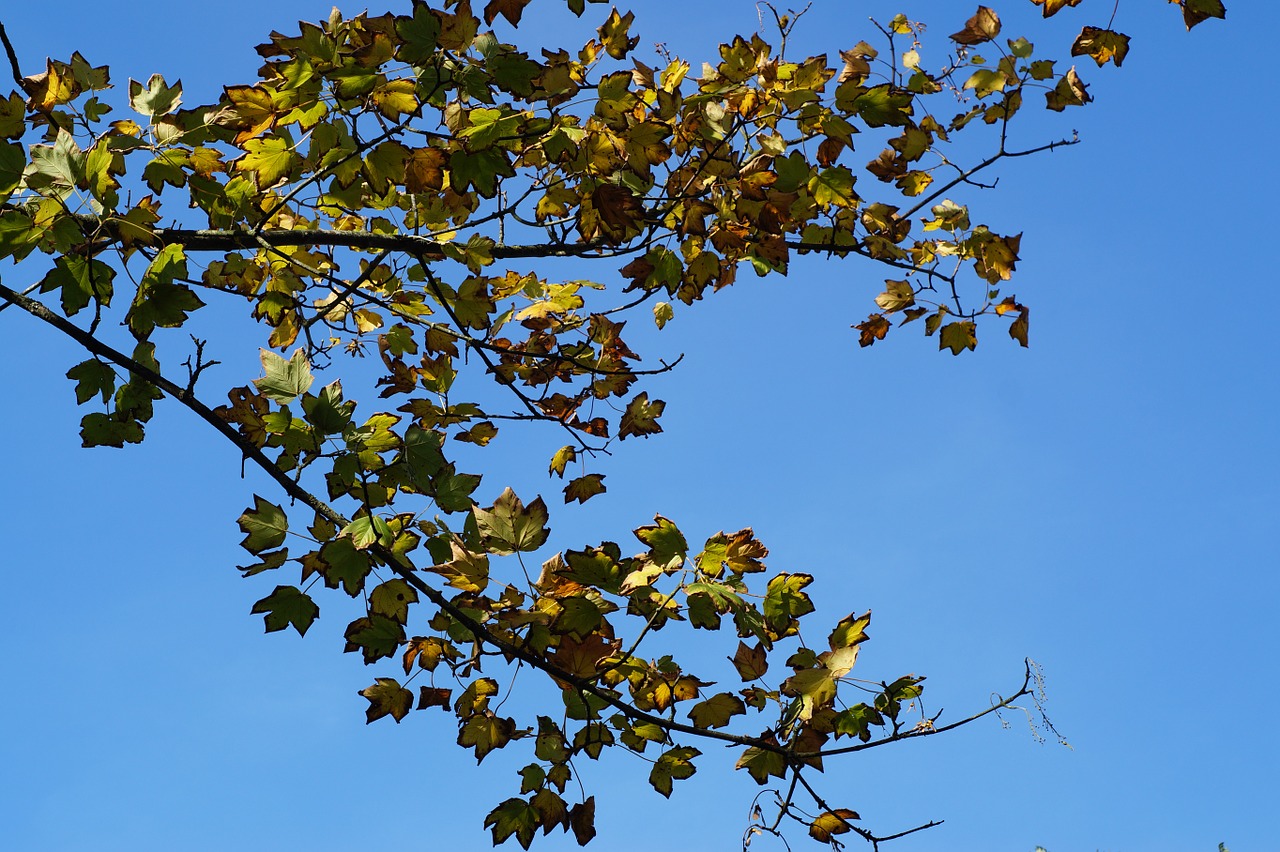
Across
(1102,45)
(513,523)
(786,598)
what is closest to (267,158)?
(513,523)

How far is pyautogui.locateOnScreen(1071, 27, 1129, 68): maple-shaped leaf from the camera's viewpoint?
153 inches

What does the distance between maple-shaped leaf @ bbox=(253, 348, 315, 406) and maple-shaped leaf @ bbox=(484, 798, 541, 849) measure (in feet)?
4.88

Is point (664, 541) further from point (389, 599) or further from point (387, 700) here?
point (387, 700)

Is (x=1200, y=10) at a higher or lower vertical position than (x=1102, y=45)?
lower

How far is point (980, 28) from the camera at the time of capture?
13.3 feet

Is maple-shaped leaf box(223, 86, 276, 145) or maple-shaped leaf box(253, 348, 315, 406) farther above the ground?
maple-shaped leaf box(223, 86, 276, 145)

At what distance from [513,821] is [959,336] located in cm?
294

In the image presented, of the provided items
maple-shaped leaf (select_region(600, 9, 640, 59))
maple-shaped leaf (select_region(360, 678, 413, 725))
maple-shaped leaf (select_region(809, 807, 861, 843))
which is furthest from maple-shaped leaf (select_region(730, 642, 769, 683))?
maple-shaped leaf (select_region(600, 9, 640, 59))

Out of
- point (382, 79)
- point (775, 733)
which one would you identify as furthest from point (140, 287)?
point (775, 733)

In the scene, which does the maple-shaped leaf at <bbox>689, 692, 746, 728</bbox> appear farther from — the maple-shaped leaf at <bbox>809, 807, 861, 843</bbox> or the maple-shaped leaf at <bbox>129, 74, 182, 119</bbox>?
the maple-shaped leaf at <bbox>129, 74, 182, 119</bbox>

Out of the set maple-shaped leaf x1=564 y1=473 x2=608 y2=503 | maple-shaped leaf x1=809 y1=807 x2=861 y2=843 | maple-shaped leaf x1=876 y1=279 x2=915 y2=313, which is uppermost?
maple-shaped leaf x1=876 y1=279 x2=915 y2=313

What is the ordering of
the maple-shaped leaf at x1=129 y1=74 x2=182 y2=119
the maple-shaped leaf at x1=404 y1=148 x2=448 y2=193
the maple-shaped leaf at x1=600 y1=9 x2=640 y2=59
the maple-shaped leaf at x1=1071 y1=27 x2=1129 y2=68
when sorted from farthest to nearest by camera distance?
the maple-shaped leaf at x1=600 y1=9 x2=640 y2=59
the maple-shaped leaf at x1=1071 y1=27 x2=1129 y2=68
the maple-shaped leaf at x1=129 y1=74 x2=182 y2=119
the maple-shaped leaf at x1=404 y1=148 x2=448 y2=193

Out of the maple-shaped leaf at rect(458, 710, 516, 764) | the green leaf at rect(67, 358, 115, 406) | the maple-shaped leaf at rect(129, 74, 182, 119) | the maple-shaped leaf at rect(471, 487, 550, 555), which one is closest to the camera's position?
the maple-shaped leaf at rect(471, 487, 550, 555)

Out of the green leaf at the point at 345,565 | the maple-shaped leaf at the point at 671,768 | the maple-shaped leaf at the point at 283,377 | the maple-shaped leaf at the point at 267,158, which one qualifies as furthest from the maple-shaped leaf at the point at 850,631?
the maple-shaped leaf at the point at 267,158
